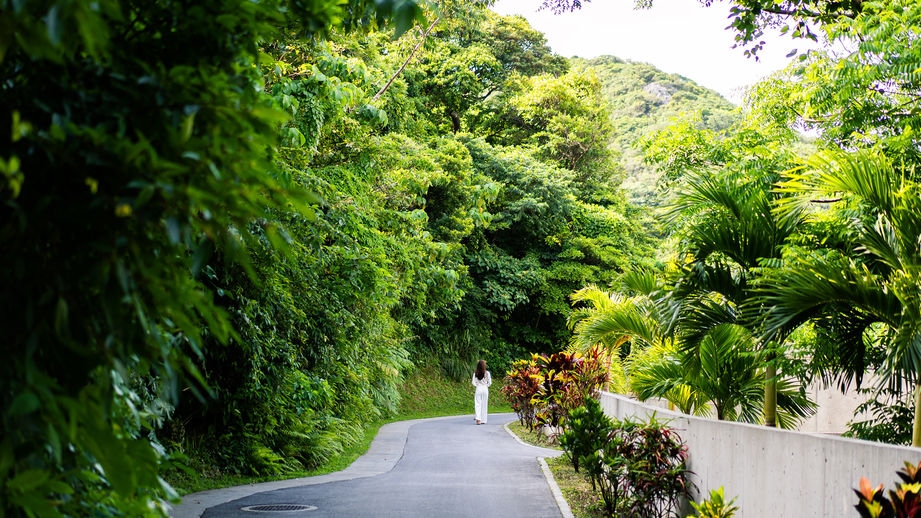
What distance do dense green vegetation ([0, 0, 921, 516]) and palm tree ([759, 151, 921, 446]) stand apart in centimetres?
2

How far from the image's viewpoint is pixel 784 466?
21.2 feet

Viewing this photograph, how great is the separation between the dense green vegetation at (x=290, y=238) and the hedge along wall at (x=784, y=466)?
93cm

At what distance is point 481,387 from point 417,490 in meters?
12.3

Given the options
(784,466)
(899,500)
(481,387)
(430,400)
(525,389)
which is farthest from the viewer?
(430,400)

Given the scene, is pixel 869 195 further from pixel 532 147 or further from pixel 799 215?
pixel 532 147

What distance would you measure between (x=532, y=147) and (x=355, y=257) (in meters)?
26.6

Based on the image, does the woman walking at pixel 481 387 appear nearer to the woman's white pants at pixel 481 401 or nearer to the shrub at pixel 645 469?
the woman's white pants at pixel 481 401

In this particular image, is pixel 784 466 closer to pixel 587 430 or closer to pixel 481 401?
pixel 587 430

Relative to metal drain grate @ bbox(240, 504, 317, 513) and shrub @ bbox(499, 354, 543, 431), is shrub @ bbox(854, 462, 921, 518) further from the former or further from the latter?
shrub @ bbox(499, 354, 543, 431)

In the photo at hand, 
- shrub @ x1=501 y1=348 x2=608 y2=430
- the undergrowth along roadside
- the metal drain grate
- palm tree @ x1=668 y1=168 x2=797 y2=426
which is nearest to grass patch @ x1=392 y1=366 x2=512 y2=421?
the undergrowth along roadside

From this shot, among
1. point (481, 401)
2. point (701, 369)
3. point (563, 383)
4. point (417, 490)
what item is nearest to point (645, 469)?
point (701, 369)

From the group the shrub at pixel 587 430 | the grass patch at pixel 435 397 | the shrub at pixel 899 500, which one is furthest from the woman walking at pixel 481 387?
the shrub at pixel 899 500

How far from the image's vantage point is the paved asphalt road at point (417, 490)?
9.80m

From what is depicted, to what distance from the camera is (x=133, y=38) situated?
2.98m
